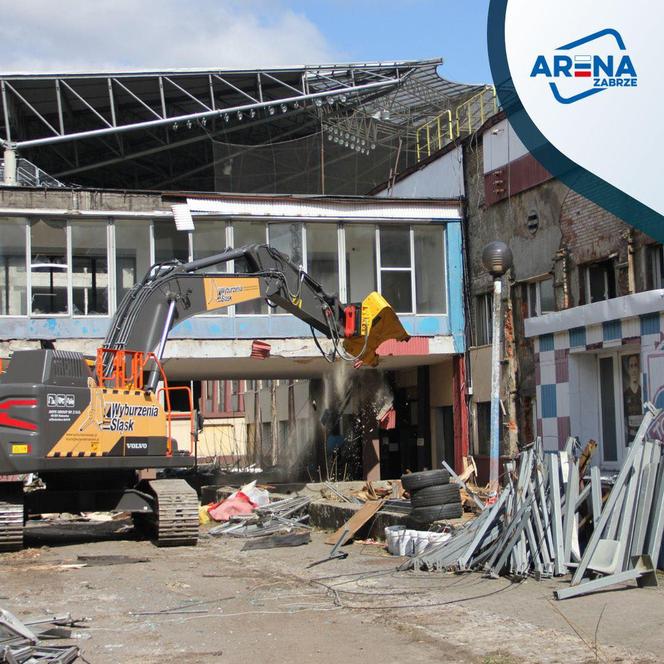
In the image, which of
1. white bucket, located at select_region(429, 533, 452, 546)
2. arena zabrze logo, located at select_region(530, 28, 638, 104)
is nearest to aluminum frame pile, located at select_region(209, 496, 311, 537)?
A: white bucket, located at select_region(429, 533, 452, 546)

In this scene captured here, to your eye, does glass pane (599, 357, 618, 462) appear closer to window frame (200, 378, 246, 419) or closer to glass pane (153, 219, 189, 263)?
glass pane (153, 219, 189, 263)

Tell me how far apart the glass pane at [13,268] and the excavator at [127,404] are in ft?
22.8

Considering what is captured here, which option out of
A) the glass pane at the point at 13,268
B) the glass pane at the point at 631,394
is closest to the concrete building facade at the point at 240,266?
the glass pane at the point at 13,268

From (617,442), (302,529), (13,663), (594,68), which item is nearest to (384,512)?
(302,529)

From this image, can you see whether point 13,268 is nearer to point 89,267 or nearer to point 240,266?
point 89,267

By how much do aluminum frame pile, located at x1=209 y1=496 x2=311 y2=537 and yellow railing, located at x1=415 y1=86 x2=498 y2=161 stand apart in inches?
566

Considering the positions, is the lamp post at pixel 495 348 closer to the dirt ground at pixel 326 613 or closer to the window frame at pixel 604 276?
the dirt ground at pixel 326 613

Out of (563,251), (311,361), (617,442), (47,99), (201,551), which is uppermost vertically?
(47,99)

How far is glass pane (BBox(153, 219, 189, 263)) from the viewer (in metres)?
22.7

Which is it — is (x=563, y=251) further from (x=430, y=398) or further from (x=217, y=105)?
(x=217, y=105)

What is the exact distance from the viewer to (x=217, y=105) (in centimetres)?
3794

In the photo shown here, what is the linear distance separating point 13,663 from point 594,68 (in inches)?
373

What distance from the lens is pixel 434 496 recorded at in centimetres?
1349

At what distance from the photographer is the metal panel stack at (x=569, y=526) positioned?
9.52m
